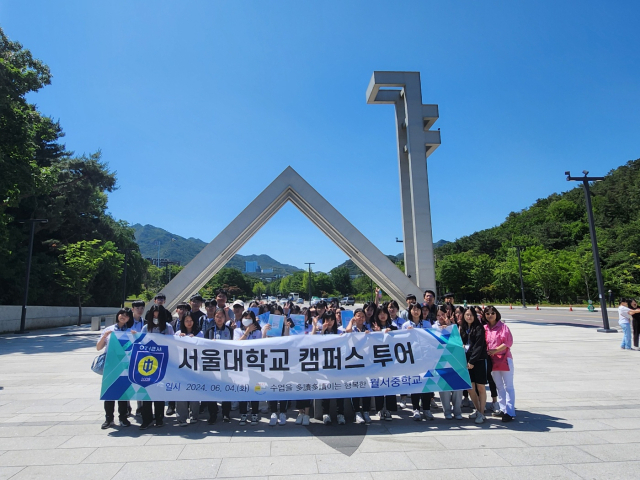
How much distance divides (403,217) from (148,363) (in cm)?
2050

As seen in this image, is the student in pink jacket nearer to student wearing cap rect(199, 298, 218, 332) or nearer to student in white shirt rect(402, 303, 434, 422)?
student in white shirt rect(402, 303, 434, 422)

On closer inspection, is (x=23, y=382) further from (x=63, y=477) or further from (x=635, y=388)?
(x=635, y=388)

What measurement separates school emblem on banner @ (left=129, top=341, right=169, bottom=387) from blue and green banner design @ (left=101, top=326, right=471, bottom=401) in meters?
0.01

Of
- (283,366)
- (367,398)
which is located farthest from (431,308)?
(283,366)

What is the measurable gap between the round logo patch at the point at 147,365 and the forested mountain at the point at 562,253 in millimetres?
43448

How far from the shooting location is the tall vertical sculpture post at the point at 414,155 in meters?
21.4

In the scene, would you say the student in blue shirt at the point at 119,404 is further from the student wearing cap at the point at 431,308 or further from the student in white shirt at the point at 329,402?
the student wearing cap at the point at 431,308

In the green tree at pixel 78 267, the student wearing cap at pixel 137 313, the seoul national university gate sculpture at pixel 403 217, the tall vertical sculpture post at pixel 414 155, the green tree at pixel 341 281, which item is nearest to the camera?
the student wearing cap at pixel 137 313

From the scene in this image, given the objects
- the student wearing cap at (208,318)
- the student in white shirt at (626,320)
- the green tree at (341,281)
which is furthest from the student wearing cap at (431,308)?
the green tree at (341,281)

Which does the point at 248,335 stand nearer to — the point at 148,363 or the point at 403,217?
the point at 148,363

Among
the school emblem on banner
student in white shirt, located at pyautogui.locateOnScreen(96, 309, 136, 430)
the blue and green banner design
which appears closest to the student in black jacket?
the blue and green banner design

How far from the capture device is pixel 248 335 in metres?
6.25

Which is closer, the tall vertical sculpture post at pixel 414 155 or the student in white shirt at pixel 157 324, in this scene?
the student in white shirt at pixel 157 324

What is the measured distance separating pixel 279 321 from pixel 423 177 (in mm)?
16836
